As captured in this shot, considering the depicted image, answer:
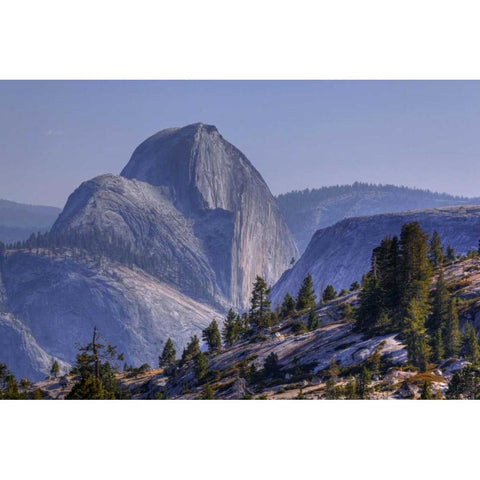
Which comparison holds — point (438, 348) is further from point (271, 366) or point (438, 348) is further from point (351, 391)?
point (271, 366)

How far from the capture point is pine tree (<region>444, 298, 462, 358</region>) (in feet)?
370

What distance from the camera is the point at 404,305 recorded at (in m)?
122

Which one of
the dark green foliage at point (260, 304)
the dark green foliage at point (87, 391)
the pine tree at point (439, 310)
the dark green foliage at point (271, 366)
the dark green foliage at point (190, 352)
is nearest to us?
the dark green foliage at point (87, 391)

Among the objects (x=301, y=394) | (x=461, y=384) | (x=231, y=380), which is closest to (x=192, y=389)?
(x=231, y=380)

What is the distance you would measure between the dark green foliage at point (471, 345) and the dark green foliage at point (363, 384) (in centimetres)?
1365

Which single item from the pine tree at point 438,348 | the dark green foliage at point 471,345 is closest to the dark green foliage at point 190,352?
the pine tree at point 438,348

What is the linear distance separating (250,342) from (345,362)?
128 feet

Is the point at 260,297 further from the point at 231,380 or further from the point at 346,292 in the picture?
the point at 231,380

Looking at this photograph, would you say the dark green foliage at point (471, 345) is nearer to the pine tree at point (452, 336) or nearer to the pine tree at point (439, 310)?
the pine tree at point (452, 336)

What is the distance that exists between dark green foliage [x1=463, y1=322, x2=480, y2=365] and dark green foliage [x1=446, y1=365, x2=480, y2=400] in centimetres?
1142

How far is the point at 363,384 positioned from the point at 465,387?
417 inches

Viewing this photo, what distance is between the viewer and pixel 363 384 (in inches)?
3937

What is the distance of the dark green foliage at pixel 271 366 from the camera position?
12921 cm
